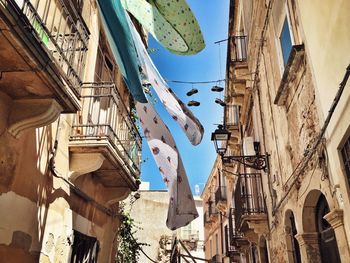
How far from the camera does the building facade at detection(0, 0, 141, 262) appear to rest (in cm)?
392

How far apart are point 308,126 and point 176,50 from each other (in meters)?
2.33

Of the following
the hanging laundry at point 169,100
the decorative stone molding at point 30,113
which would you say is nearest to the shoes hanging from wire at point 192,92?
the hanging laundry at point 169,100

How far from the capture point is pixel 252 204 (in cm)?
1043

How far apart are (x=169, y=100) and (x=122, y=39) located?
1244 mm

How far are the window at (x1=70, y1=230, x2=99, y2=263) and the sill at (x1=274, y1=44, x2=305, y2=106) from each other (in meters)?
4.41

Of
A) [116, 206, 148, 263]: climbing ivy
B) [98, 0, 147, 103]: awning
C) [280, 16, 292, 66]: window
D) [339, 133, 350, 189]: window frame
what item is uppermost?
[280, 16, 292, 66]: window

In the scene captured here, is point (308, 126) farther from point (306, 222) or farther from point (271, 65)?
point (271, 65)

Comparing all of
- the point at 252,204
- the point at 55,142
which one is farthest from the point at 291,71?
the point at 252,204

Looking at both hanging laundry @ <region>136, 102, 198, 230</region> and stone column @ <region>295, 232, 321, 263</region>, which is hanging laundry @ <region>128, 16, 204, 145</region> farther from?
stone column @ <region>295, 232, 321, 263</region>

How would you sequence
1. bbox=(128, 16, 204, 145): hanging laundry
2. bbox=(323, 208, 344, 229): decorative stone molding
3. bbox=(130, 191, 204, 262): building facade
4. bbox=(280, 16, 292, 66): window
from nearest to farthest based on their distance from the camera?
bbox=(323, 208, 344, 229): decorative stone molding, bbox=(128, 16, 204, 145): hanging laundry, bbox=(280, 16, 292, 66): window, bbox=(130, 191, 204, 262): building facade

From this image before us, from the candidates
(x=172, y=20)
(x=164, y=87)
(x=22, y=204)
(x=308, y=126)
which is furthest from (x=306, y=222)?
(x=22, y=204)

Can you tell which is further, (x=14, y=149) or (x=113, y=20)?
(x=14, y=149)

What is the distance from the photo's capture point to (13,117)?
4.33 meters

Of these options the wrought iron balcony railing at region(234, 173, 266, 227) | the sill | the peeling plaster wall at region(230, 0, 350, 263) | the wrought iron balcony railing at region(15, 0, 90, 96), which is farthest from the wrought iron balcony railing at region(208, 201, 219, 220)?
the wrought iron balcony railing at region(15, 0, 90, 96)
